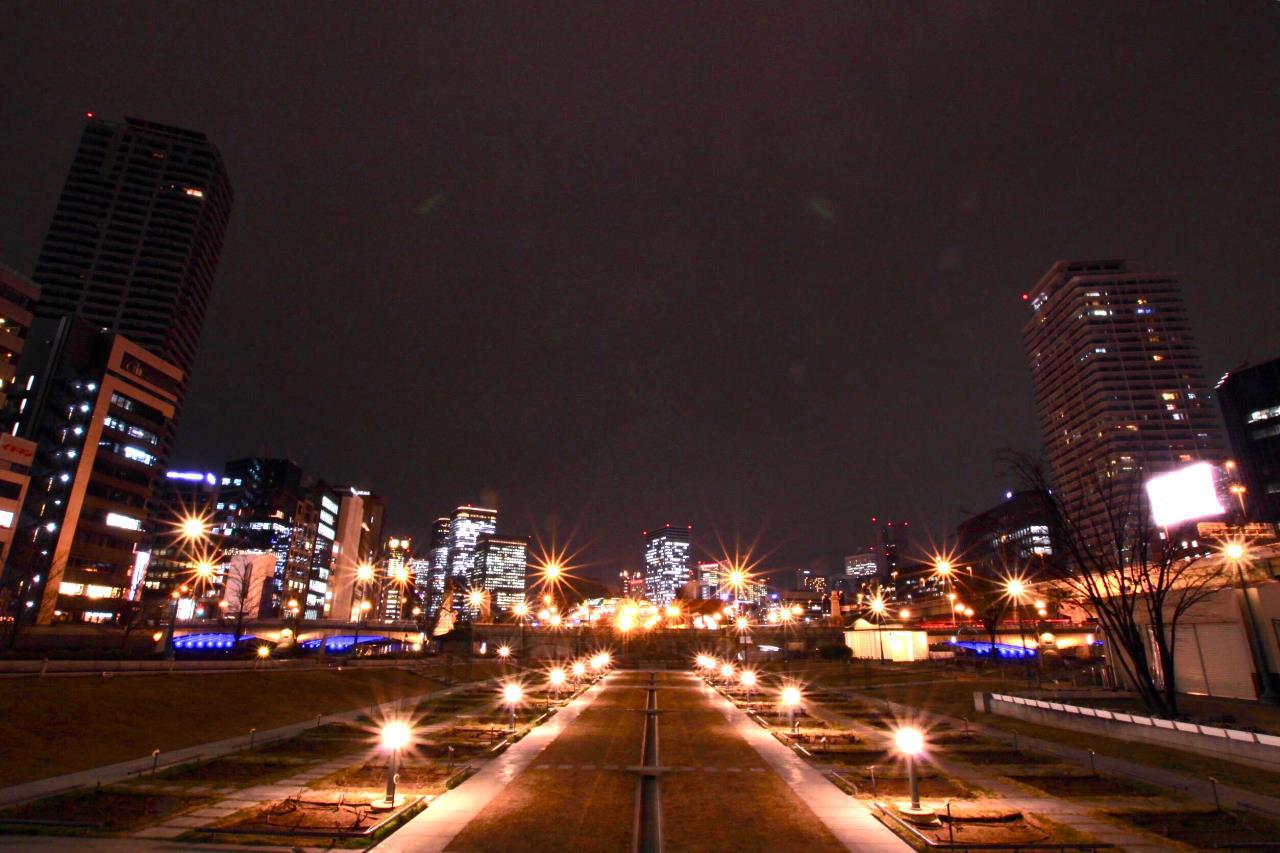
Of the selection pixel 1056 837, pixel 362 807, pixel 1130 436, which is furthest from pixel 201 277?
pixel 1130 436

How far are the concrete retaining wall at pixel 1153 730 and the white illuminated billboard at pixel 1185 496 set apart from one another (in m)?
20.2

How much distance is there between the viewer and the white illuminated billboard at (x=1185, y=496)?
1832 inches

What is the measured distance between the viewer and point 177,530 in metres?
162

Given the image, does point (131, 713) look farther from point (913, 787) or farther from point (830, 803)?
point (913, 787)

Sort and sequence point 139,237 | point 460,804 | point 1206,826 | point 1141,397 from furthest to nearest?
point 1141,397
point 139,237
point 460,804
point 1206,826

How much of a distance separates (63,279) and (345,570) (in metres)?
99.1

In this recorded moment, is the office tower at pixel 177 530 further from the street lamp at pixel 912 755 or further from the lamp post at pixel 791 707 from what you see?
the street lamp at pixel 912 755

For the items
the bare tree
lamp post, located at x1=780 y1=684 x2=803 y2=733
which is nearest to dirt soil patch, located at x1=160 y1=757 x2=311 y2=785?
lamp post, located at x1=780 y1=684 x2=803 y2=733

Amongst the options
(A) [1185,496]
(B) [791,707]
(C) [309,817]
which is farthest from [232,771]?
(A) [1185,496]

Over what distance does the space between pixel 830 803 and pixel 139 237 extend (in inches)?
8097

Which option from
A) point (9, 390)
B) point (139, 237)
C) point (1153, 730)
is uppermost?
point (139, 237)

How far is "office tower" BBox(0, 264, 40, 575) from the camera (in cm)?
7850

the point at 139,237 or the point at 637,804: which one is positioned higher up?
the point at 139,237

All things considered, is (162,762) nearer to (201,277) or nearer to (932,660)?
(932,660)
